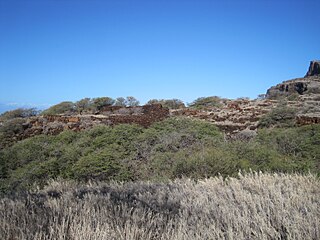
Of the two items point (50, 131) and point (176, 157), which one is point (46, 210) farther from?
point (50, 131)

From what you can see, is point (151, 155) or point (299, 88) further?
point (299, 88)

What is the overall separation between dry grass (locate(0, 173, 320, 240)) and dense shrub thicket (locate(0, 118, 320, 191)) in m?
3.47

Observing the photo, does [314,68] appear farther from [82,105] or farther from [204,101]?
[82,105]

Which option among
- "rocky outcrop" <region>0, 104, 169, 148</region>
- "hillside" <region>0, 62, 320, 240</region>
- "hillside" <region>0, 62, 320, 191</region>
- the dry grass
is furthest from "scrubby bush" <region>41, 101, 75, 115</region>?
the dry grass

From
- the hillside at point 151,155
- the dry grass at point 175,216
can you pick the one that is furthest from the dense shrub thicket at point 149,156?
the dry grass at point 175,216

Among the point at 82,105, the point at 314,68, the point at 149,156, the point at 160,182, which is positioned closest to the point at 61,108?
the point at 82,105

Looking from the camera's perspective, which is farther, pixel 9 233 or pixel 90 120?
pixel 90 120

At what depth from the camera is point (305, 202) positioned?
13.1ft

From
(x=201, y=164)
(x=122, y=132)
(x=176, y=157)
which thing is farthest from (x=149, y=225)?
(x=122, y=132)

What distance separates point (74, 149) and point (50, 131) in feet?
28.1

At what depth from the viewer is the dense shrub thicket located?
9125 mm

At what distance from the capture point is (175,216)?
3.67 meters

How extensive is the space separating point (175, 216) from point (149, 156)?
8.32 meters

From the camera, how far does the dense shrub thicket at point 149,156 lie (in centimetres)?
912
